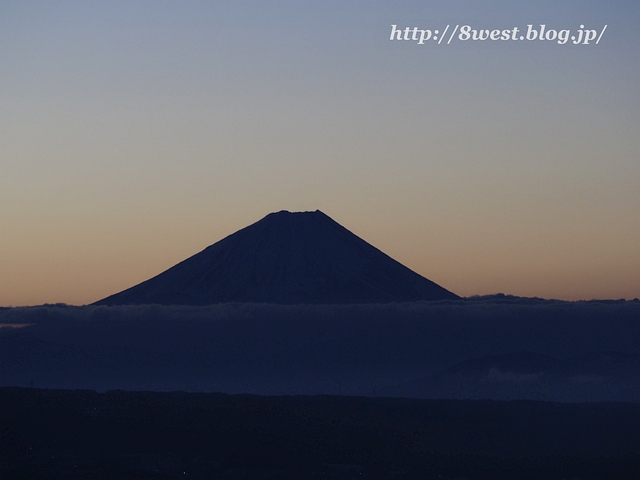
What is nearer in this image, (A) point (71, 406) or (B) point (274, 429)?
(B) point (274, 429)

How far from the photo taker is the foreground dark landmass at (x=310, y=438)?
262ft

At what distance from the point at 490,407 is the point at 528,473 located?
100 ft

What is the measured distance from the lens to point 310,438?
91.8 metres

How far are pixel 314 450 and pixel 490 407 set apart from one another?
2659cm

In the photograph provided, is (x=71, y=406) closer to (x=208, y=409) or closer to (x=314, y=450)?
(x=208, y=409)

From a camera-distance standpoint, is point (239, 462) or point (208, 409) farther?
point (208, 409)

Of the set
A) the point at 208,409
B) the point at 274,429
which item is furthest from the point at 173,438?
the point at 208,409

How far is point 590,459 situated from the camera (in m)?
83.1

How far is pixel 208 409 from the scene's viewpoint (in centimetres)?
10656

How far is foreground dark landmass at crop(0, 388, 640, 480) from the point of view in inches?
3142

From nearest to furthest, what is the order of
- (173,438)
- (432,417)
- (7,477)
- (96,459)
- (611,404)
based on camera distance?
1. (7,477)
2. (96,459)
3. (173,438)
4. (432,417)
5. (611,404)

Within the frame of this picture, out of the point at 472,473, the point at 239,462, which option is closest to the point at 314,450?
the point at 239,462

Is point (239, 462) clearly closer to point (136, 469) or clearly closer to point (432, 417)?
point (136, 469)

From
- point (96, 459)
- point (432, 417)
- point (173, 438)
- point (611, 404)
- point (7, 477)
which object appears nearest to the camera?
point (7, 477)
